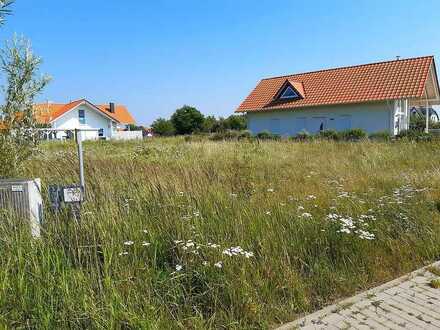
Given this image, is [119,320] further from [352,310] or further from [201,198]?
[201,198]

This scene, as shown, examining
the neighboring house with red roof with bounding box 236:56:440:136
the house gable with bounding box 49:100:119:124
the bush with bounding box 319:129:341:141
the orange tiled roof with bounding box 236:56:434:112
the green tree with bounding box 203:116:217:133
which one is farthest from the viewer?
the green tree with bounding box 203:116:217:133

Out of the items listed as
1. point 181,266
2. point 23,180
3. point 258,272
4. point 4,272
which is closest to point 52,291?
point 4,272

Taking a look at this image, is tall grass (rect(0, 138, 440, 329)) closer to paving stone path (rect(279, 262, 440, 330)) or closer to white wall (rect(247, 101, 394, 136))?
paving stone path (rect(279, 262, 440, 330))

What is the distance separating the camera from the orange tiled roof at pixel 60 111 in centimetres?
566

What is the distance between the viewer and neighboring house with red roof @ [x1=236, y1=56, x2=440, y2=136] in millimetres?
28219

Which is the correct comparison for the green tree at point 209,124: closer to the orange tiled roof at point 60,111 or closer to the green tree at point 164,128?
the green tree at point 164,128

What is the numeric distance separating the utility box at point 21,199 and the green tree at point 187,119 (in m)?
61.1

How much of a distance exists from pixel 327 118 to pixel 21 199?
31.0 metres

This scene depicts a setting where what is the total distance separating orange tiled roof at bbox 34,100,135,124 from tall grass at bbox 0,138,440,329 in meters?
0.62

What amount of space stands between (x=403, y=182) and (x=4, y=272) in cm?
754

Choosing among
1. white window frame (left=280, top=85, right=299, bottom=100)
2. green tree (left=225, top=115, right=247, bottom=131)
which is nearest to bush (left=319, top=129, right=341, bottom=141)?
white window frame (left=280, top=85, right=299, bottom=100)

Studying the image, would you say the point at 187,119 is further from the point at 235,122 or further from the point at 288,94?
the point at 288,94

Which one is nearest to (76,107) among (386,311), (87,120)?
(87,120)

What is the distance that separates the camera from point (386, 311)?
332 cm
